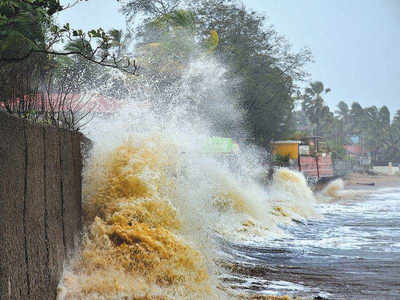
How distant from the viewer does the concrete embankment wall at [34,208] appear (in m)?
4.52

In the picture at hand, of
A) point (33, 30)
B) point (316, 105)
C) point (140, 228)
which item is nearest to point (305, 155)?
point (140, 228)

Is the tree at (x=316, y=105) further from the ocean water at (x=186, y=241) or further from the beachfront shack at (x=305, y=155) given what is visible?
the ocean water at (x=186, y=241)

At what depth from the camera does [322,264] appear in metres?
9.85

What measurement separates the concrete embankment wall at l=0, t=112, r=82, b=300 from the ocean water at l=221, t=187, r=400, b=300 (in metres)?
2.80

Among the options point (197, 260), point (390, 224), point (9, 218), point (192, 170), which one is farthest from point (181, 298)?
point (390, 224)

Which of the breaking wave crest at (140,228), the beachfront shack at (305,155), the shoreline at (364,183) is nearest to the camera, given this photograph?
the breaking wave crest at (140,228)

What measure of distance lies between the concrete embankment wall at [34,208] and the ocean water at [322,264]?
2800 mm

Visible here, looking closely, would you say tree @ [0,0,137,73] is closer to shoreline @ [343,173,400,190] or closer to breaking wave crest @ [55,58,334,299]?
breaking wave crest @ [55,58,334,299]

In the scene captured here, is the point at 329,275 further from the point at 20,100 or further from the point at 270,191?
the point at 270,191

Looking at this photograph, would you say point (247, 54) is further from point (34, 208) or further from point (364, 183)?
point (34, 208)

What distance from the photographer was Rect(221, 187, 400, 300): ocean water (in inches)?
311

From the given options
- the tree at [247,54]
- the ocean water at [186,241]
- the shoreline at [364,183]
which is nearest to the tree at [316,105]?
the shoreline at [364,183]

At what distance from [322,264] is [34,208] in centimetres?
608

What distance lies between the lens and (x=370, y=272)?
923 cm
